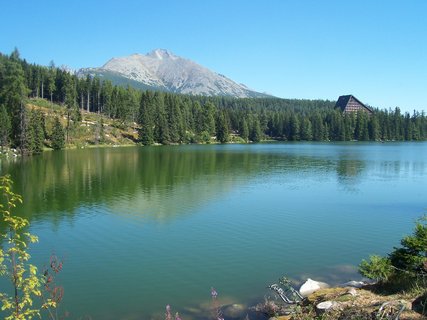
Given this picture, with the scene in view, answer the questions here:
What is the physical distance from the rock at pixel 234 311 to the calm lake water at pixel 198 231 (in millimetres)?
774

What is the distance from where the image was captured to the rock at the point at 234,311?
49.8 ft

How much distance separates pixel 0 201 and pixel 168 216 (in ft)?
59.6

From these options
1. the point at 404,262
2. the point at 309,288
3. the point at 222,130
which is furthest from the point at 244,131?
the point at 404,262

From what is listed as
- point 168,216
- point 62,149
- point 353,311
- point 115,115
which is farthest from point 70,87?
point 353,311

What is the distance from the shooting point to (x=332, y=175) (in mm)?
62906

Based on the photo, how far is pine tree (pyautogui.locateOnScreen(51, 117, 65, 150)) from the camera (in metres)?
115

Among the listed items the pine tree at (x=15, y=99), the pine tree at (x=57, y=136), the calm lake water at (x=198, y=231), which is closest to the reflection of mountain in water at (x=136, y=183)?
the calm lake water at (x=198, y=231)

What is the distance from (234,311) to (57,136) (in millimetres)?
110761

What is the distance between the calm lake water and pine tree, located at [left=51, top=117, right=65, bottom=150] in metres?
61.5

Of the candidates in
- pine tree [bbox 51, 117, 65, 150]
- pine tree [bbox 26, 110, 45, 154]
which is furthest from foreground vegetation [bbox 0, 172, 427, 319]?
pine tree [bbox 51, 117, 65, 150]

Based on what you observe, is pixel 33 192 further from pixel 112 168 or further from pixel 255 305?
pixel 255 305

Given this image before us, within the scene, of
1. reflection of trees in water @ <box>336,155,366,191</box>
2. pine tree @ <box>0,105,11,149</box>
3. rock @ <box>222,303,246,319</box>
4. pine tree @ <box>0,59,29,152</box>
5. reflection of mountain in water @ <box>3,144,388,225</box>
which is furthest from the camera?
pine tree @ <box>0,59,29,152</box>

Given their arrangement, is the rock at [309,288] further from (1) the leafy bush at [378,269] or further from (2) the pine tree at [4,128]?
(2) the pine tree at [4,128]

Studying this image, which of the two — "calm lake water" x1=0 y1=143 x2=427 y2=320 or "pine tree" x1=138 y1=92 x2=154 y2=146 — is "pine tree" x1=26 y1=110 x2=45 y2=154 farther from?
"pine tree" x1=138 y1=92 x2=154 y2=146
